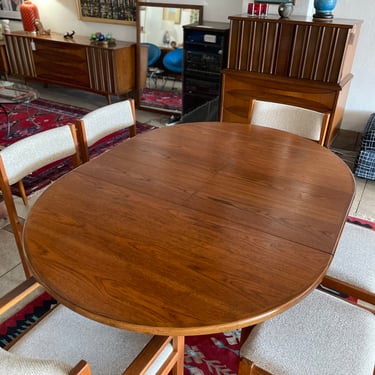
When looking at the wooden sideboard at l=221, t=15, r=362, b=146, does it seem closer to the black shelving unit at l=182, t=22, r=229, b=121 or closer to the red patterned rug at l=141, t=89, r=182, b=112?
the black shelving unit at l=182, t=22, r=229, b=121

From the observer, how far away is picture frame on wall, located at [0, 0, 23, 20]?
16.4 feet

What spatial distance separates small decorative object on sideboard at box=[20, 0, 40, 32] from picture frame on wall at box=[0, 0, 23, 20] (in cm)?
34

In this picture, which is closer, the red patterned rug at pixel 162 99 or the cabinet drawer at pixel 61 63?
the red patterned rug at pixel 162 99

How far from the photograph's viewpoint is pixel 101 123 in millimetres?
1892

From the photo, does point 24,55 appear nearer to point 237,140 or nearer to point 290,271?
point 237,140

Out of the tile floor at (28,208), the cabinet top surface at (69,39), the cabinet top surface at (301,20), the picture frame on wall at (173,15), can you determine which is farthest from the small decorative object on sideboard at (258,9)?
the cabinet top surface at (69,39)

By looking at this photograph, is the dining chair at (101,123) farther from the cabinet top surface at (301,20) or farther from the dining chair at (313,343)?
the cabinet top surface at (301,20)

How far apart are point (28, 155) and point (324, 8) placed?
2.33 metres

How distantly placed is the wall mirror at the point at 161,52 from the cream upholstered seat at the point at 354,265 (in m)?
2.84

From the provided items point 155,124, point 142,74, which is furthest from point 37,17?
point 155,124

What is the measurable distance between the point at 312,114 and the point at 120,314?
1.55m

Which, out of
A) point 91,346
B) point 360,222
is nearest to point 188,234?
point 91,346

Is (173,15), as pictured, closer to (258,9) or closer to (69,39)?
(258,9)

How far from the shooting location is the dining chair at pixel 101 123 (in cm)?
180
